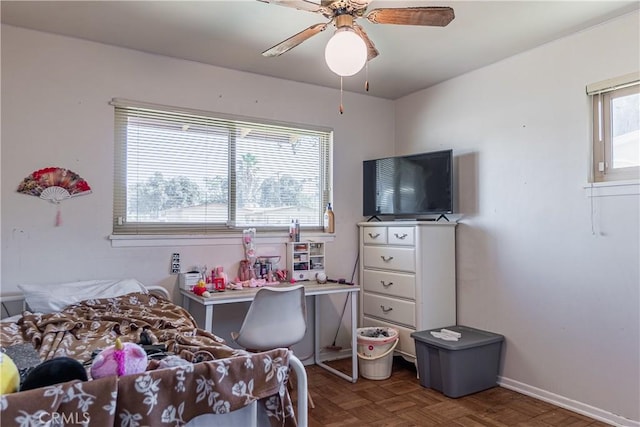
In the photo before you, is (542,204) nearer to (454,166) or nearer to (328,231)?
(454,166)

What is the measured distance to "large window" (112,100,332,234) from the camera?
303 centimetres

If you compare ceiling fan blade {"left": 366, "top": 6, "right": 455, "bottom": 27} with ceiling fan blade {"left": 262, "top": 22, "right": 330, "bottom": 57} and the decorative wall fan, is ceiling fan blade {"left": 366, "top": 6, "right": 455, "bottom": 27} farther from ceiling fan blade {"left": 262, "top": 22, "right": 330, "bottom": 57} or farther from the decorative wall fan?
the decorative wall fan

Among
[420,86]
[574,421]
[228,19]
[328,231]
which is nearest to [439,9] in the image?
[228,19]

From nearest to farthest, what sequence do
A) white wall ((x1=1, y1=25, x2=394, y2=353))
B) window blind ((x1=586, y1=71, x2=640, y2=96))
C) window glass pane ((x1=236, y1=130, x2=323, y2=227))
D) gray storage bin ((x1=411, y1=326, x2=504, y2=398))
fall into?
1. window blind ((x1=586, y1=71, x2=640, y2=96))
2. white wall ((x1=1, y1=25, x2=394, y2=353))
3. gray storage bin ((x1=411, y1=326, x2=504, y2=398))
4. window glass pane ((x1=236, y1=130, x2=323, y2=227))

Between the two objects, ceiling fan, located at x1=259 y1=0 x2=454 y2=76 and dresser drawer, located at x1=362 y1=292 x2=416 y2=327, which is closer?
ceiling fan, located at x1=259 y1=0 x2=454 y2=76

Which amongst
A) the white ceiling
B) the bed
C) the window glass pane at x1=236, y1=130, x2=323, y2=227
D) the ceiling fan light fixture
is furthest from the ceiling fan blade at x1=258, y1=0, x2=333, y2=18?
the window glass pane at x1=236, y1=130, x2=323, y2=227

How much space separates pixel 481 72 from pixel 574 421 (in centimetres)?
259

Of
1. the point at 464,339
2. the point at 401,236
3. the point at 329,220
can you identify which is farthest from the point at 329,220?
the point at 464,339

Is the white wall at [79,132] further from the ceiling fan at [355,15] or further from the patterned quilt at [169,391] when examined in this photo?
the ceiling fan at [355,15]

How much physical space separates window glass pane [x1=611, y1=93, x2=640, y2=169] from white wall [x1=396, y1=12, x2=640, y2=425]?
16cm

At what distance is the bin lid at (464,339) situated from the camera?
2.93 metres

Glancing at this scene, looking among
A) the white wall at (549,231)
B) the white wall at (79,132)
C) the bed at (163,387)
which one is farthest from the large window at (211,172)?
the white wall at (549,231)

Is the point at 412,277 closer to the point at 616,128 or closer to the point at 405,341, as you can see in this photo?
the point at 405,341

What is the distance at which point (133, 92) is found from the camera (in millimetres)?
3010
